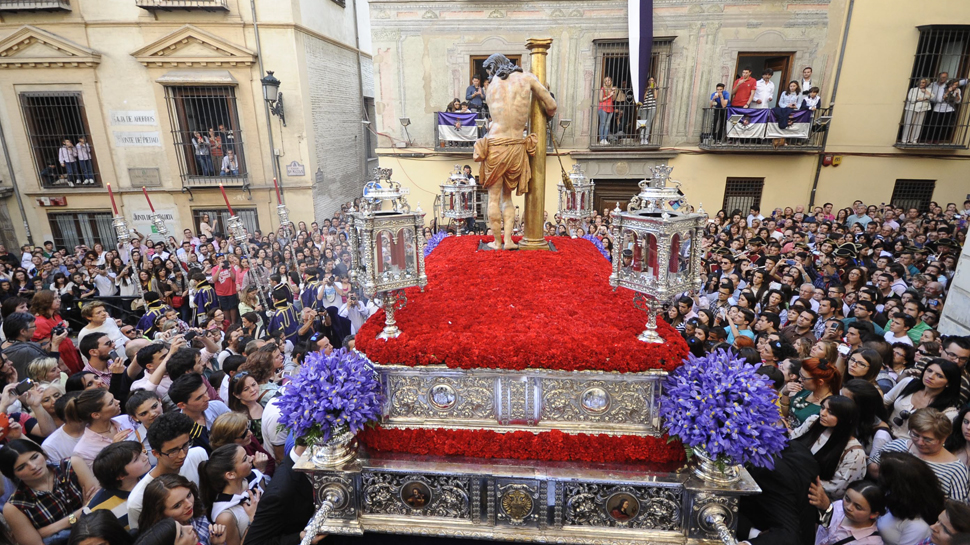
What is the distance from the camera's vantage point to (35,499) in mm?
3084

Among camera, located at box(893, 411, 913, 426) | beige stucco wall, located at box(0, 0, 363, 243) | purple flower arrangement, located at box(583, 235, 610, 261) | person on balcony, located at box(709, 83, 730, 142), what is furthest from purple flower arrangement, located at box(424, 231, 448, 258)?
person on balcony, located at box(709, 83, 730, 142)

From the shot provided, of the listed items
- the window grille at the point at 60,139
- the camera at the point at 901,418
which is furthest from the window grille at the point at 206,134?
the camera at the point at 901,418

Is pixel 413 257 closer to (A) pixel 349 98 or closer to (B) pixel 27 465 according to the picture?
(B) pixel 27 465

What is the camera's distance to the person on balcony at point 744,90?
1289cm

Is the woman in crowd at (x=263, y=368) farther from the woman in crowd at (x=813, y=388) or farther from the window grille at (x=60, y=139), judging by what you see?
the window grille at (x=60, y=139)

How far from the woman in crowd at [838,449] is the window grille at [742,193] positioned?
11.9 meters

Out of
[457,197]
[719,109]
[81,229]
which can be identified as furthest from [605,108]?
[81,229]

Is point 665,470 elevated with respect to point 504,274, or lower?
lower

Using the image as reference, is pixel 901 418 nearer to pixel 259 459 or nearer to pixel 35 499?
pixel 259 459

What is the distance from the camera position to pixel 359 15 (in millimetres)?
17891

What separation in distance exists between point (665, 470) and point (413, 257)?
2.54 m

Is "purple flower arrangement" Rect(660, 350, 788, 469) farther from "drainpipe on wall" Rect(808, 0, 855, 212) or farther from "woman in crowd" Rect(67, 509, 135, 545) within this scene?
"drainpipe on wall" Rect(808, 0, 855, 212)

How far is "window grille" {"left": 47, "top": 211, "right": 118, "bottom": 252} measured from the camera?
1427 cm

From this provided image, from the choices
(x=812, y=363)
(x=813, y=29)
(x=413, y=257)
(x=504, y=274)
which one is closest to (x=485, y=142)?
(x=504, y=274)
